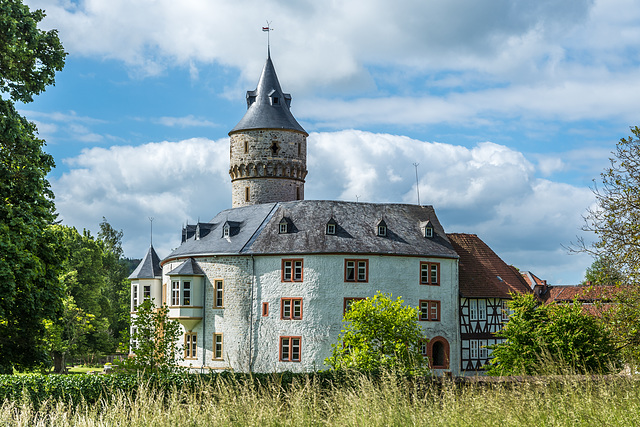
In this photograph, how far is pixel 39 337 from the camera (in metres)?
19.1

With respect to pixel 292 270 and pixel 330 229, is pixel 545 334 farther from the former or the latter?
pixel 330 229

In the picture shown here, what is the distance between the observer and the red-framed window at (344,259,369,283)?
39594mm

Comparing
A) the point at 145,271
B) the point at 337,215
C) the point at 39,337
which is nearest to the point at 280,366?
the point at 337,215

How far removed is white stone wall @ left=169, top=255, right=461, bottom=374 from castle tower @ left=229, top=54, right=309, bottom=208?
1194cm

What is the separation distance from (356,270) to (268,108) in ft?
61.2

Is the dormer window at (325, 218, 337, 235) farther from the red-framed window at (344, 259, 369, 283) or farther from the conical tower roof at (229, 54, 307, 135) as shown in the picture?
the conical tower roof at (229, 54, 307, 135)

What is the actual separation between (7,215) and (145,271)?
33.2 metres

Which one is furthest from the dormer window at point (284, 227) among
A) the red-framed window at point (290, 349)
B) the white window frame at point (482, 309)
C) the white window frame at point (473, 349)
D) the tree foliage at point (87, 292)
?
the tree foliage at point (87, 292)

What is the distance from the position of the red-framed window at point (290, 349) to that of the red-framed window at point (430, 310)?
698cm

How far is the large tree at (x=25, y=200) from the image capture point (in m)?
17.9

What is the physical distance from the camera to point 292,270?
1575 inches

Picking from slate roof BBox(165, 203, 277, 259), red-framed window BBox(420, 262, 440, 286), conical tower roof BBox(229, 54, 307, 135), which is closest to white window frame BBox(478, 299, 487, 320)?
red-framed window BBox(420, 262, 440, 286)

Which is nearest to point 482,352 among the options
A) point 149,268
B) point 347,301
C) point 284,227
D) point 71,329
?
point 347,301

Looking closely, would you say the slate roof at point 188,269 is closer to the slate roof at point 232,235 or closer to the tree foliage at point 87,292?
the slate roof at point 232,235
